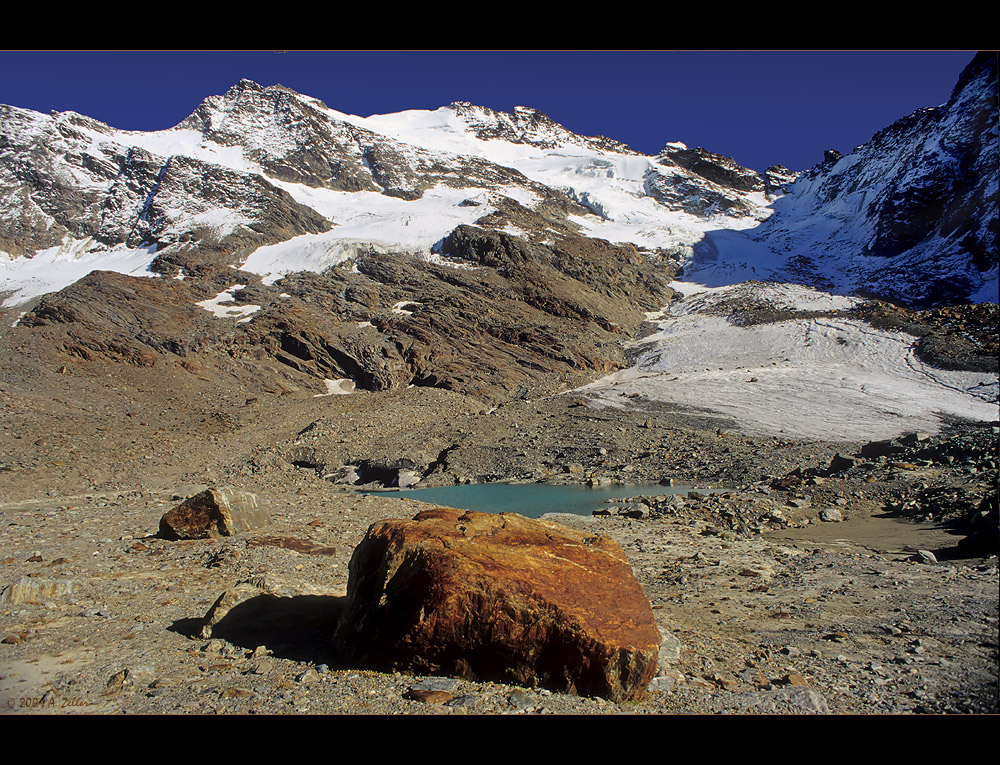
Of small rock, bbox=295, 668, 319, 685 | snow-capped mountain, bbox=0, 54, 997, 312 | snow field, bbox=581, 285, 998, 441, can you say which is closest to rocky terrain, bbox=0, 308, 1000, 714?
small rock, bbox=295, 668, 319, 685

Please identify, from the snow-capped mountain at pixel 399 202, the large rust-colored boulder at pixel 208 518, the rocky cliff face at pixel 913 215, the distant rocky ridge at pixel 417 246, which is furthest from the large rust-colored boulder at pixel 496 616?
the rocky cliff face at pixel 913 215

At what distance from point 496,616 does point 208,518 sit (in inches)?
265

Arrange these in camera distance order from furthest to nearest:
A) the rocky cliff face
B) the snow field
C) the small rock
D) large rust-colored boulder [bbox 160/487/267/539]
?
1. the rocky cliff face
2. the snow field
3. large rust-colored boulder [bbox 160/487/267/539]
4. the small rock

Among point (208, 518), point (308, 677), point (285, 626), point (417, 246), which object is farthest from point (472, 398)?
point (308, 677)

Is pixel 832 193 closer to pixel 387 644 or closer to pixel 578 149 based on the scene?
pixel 578 149

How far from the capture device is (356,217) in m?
67.3

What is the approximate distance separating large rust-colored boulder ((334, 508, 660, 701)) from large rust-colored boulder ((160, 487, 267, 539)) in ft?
17.3

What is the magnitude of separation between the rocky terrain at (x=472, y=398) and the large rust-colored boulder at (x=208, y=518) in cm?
27

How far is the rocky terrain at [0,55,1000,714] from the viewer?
4.35 m

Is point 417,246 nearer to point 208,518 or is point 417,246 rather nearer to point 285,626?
point 208,518

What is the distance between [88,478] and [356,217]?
57.1 m

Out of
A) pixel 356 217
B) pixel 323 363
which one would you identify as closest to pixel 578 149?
pixel 356 217

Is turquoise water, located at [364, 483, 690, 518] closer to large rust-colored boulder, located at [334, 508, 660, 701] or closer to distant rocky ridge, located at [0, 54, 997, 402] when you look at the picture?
large rust-colored boulder, located at [334, 508, 660, 701]

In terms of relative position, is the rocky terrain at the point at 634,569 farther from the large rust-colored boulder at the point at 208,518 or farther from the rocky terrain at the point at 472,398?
the large rust-colored boulder at the point at 208,518
